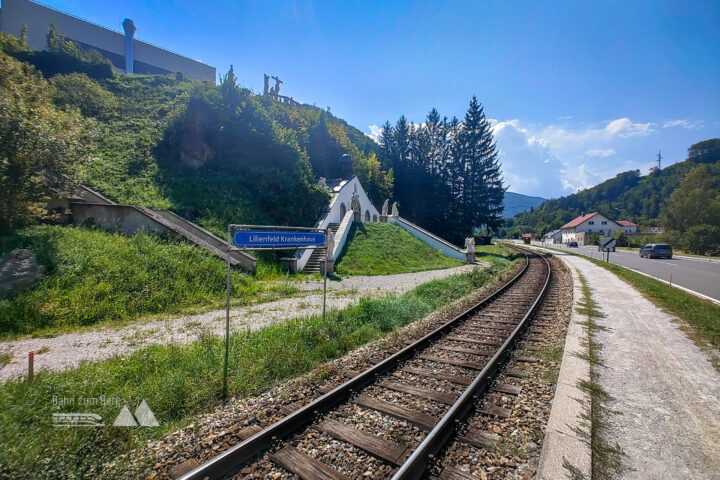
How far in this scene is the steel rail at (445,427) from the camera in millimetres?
2904

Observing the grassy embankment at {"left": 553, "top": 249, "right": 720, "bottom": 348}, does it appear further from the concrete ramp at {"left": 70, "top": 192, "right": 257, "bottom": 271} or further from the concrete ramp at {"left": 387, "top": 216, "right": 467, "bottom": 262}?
the concrete ramp at {"left": 70, "top": 192, "right": 257, "bottom": 271}

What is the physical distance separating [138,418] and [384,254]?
19.3m

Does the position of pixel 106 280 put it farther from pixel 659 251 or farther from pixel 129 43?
pixel 129 43

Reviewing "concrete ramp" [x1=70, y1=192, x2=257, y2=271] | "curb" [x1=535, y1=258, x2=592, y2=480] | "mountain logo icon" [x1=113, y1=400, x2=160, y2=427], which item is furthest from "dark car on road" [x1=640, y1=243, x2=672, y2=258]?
"mountain logo icon" [x1=113, y1=400, x2=160, y2=427]

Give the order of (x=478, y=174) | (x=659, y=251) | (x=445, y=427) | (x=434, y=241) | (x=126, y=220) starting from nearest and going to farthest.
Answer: (x=445, y=427) → (x=126, y=220) → (x=434, y=241) → (x=659, y=251) → (x=478, y=174)

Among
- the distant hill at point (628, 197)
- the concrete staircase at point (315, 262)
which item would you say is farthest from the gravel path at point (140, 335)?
the distant hill at point (628, 197)

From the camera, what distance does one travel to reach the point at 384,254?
22.5m

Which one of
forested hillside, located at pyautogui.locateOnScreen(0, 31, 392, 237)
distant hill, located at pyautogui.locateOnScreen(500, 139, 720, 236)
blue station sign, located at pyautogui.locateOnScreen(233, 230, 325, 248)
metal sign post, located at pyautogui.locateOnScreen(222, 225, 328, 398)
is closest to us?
metal sign post, located at pyautogui.locateOnScreen(222, 225, 328, 398)

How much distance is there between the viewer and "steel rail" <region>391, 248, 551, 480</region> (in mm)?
2904

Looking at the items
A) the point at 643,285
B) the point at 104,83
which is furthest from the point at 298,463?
the point at 104,83

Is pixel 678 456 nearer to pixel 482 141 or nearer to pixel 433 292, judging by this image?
pixel 433 292

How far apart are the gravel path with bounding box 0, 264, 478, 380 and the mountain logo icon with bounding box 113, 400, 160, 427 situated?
2451mm

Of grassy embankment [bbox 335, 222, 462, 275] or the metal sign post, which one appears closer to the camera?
the metal sign post

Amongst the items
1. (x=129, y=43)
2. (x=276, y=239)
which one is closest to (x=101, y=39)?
(x=129, y=43)
